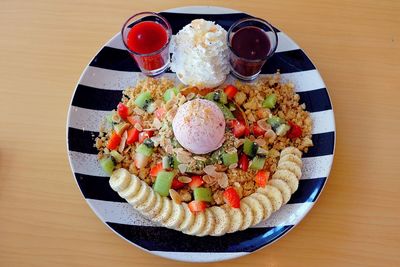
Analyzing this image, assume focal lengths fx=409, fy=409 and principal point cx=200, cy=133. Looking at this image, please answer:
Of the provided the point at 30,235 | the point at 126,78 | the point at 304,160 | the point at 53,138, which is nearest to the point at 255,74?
the point at 304,160

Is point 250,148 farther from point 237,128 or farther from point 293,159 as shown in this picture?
point 293,159

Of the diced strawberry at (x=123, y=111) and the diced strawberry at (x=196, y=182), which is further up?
the diced strawberry at (x=123, y=111)

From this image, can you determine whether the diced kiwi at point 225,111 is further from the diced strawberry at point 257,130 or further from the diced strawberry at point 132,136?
the diced strawberry at point 132,136

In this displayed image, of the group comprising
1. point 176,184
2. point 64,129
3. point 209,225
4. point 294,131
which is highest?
point 64,129

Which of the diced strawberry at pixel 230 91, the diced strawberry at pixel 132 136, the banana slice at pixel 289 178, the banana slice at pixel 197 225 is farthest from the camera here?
the diced strawberry at pixel 230 91

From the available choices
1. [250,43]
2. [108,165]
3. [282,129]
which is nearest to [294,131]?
[282,129]

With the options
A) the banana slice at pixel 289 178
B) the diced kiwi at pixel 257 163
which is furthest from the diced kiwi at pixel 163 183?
the banana slice at pixel 289 178

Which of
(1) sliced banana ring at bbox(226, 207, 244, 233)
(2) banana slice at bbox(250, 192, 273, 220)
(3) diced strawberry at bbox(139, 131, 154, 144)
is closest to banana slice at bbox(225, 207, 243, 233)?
(1) sliced banana ring at bbox(226, 207, 244, 233)
